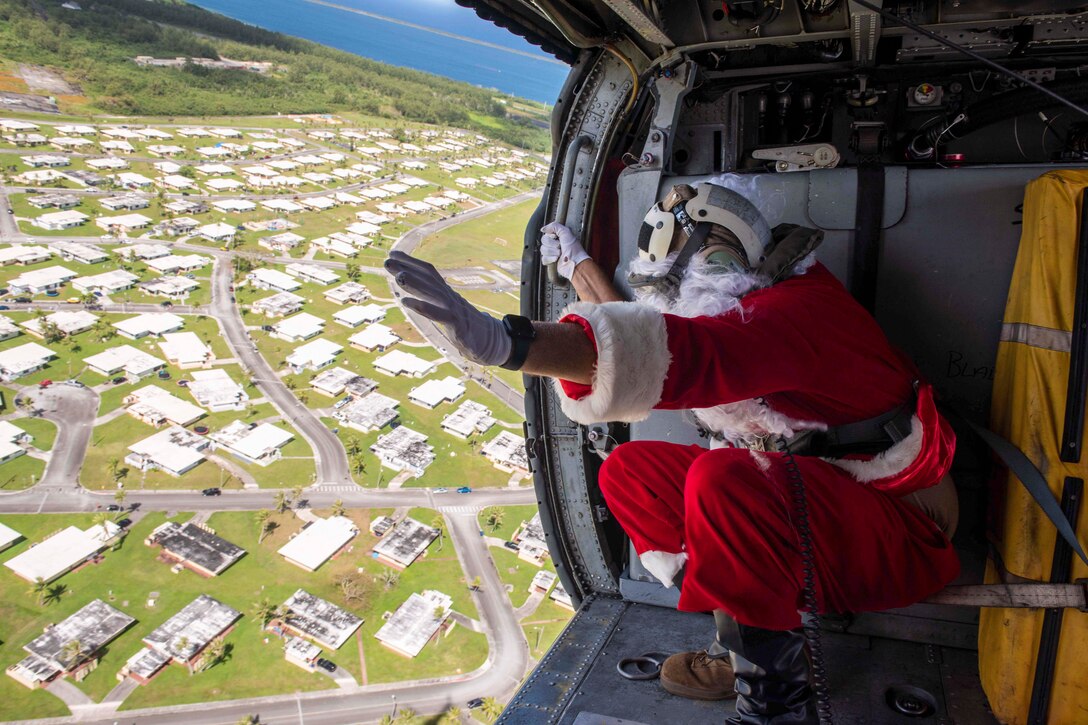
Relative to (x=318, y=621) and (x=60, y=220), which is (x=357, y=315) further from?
(x=60, y=220)

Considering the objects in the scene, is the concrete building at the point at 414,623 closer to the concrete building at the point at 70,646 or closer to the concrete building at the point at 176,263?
the concrete building at the point at 70,646

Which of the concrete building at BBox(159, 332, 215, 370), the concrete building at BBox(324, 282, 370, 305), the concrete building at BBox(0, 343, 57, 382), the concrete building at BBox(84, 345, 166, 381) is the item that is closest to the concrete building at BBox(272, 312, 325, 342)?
the concrete building at BBox(324, 282, 370, 305)

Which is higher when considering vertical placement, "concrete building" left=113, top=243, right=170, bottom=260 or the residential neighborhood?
"concrete building" left=113, top=243, right=170, bottom=260

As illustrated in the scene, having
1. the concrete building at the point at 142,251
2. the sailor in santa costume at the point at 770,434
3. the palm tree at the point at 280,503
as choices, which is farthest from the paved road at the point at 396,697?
the concrete building at the point at 142,251

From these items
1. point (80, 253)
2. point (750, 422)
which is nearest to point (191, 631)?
point (750, 422)

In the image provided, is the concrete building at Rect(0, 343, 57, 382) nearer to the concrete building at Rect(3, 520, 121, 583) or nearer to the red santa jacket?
the concrete building at Rect(3, 520, 121, 583)

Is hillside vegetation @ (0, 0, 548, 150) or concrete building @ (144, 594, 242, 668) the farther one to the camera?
hillside vegetation @ (0, 0, 548, 150)
